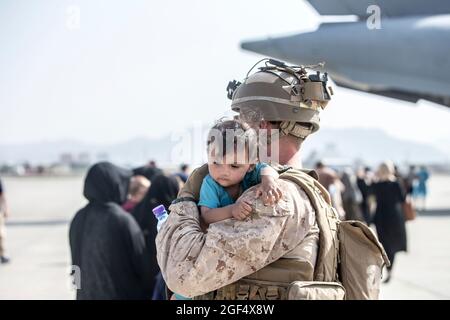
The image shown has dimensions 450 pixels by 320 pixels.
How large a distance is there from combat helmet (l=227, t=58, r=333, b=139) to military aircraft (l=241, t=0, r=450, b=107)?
12837 mm

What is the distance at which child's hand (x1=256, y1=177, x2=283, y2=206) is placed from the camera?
2.10 meters

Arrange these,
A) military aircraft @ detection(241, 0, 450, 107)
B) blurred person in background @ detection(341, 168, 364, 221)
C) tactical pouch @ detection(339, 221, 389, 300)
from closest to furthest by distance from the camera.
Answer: tactical pouch @ detection(339, 221, 389, 300), blurred person in background @ detection(341, 168, 364, 221), military aircraft @ detection(241, 0, 450, 107)

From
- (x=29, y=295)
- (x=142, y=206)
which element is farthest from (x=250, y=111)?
(x=29, y=295)

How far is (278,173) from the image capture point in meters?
2.35

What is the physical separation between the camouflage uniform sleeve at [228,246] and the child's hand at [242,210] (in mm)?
18

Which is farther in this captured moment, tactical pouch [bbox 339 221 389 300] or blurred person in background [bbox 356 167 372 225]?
blurred person in background [bbox 356 167 372 225]

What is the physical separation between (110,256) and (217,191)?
2.46m

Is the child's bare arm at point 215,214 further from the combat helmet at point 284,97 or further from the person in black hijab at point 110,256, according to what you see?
the person in black hijab at point 110,256

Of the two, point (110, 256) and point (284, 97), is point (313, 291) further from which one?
point (110, 256)

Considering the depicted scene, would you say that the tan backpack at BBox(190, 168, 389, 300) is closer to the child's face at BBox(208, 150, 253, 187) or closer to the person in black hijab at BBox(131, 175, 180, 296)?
the child's face at BBox(208, 150, 253, 187)

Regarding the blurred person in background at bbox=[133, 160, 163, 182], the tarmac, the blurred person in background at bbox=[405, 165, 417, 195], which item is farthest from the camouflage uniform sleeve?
the blurred person in background at bbox=[405, 165, 417, 195]

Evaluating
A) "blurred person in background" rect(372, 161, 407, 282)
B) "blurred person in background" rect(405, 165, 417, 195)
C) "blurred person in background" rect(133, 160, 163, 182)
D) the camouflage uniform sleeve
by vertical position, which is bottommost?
"blurred person in background" rect(405, 165, 417, 195)

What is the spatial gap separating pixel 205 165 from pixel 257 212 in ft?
1.19
